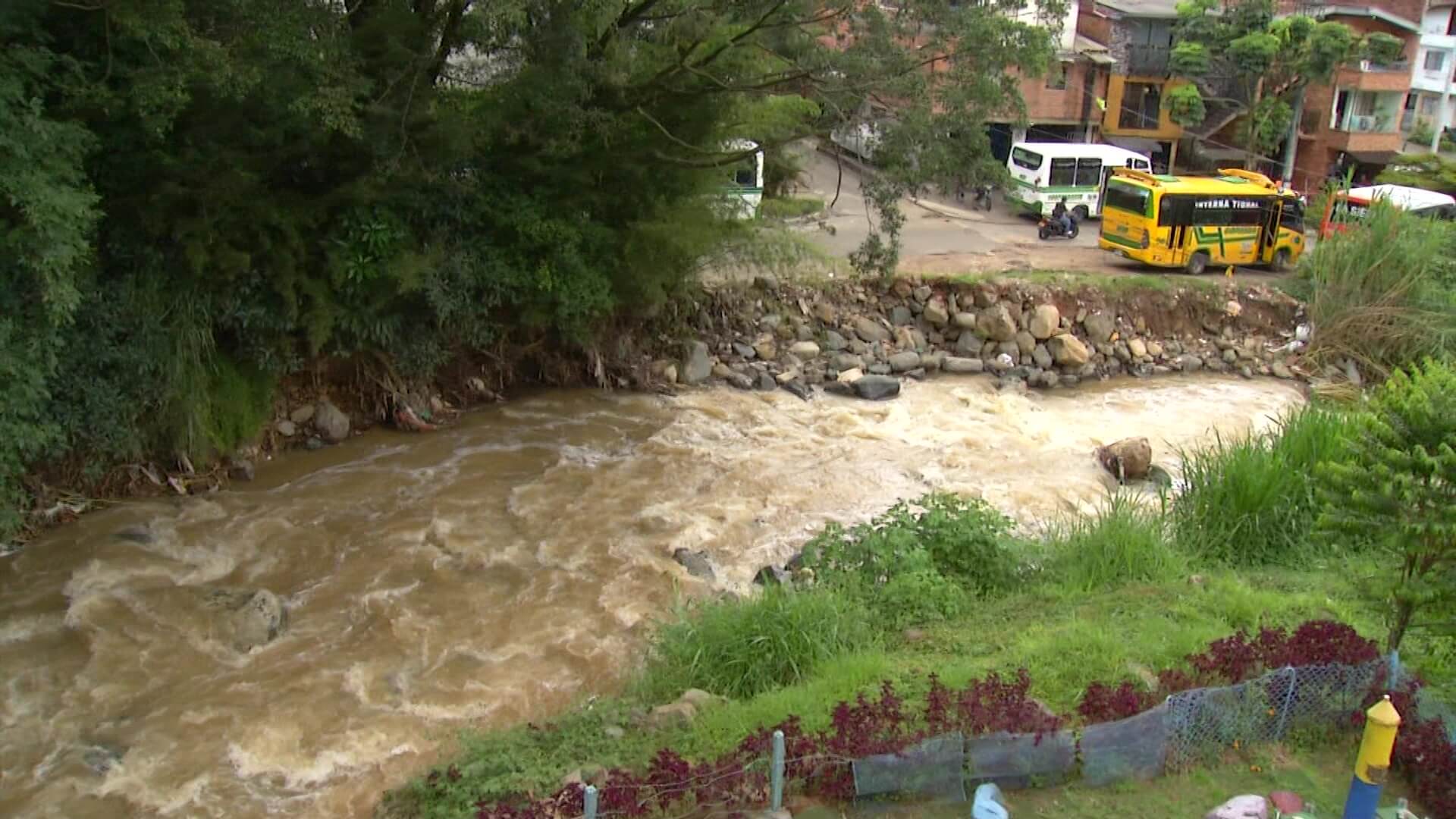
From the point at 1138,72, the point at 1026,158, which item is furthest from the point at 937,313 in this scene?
the point at 1138,72

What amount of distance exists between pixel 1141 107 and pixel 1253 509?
1075 inches

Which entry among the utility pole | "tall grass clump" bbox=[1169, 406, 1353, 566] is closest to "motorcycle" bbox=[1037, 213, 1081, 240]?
the utility pole

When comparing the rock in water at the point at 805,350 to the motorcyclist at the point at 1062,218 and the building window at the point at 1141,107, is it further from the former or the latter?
the building window at the point at 1141,107

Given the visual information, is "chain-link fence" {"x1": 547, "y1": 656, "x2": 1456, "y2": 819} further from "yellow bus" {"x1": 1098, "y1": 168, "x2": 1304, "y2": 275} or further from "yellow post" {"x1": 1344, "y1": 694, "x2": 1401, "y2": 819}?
"yellow bus" {"x1": 1098, "y1": 168, "x2": 1304, "y2": 275}

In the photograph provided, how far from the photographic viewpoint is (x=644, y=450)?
13.3 meters

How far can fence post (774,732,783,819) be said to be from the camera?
486cm

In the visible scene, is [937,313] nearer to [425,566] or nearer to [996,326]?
[996,326]

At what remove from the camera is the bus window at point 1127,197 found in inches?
792

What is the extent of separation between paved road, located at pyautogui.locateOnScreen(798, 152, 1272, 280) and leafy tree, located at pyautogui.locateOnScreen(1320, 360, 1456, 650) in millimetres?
10186

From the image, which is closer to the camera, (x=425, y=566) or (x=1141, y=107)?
(x=425, y=566)

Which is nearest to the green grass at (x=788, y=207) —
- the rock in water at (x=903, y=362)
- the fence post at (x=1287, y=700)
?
the rock in water at (x=903, y=362)

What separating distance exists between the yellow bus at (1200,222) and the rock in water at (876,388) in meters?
7.29

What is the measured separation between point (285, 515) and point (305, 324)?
2252 mm

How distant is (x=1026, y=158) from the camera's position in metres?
26.8
